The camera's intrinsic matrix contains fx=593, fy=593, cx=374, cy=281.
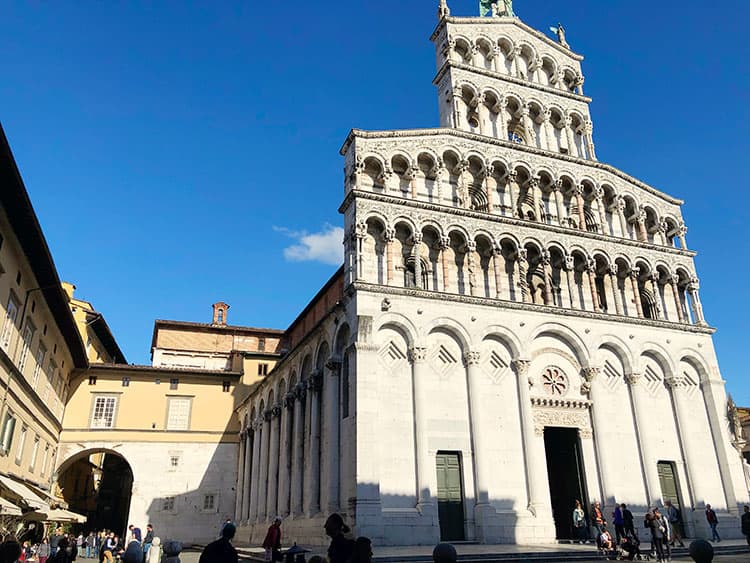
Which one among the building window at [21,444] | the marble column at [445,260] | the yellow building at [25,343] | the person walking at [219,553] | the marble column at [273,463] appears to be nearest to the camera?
the person walking at [219,553]

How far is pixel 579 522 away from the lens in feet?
72.4

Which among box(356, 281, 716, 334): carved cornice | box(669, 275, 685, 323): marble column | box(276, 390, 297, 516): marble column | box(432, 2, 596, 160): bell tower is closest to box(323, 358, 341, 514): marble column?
box(356, 281, 716, 334): carved cornice

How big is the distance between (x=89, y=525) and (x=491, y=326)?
44.5m

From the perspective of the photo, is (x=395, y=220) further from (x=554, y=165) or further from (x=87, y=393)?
(x=87, y=393)

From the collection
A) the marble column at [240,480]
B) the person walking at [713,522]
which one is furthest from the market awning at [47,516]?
the person walking at [713,522]

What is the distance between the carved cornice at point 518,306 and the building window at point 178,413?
77.4 ft

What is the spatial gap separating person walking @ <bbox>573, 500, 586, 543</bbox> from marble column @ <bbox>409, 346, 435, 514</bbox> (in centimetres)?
583

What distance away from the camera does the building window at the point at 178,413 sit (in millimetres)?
40469

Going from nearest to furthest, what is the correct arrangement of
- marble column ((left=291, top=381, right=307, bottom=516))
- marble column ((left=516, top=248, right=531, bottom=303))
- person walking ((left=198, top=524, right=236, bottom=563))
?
person walking ((left=198, top=524, right=236, bottom=563)), marble column ((left=516, top=248, right=531, bottom=303)), marble column ((left=291, top=381, right=307, bottom=516))

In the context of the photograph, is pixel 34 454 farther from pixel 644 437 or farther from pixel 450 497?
pixel 644 437

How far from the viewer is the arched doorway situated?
1889 inches

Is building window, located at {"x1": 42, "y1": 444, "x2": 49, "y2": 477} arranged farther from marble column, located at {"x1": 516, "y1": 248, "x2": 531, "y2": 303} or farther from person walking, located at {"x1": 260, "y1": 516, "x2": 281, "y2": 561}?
marble column, located at {"x1": 516, "y1": 248, "x2": 531, "y2": 303}

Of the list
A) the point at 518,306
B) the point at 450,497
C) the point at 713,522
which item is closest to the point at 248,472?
the point at 450,497

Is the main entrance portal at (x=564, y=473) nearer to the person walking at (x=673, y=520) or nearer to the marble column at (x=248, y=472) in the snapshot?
the person walking at (x=673, y=520)
